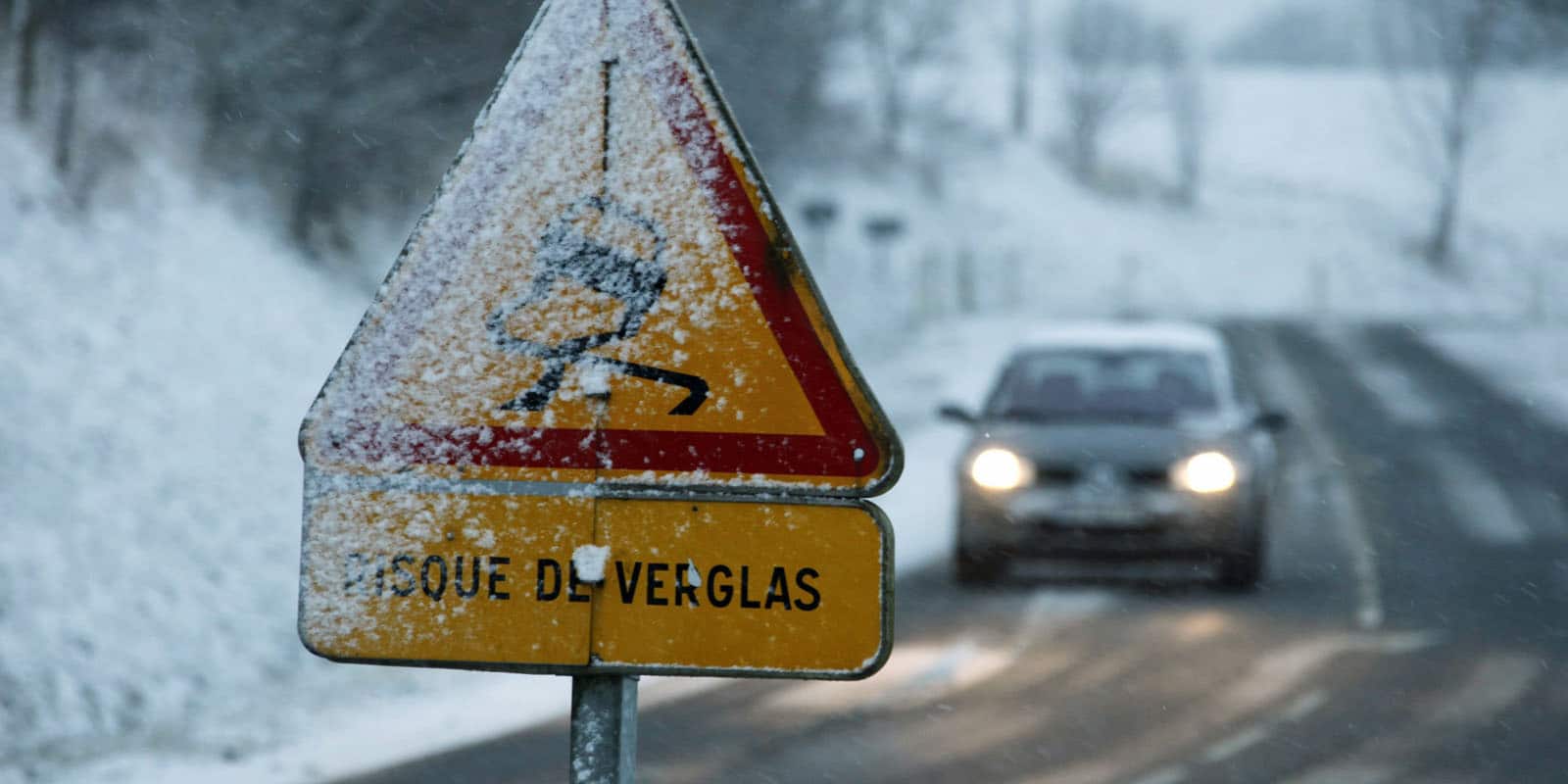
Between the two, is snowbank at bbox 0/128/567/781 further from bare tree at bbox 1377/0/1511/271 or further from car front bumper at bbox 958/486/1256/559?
bare tree at bbox 1377/0/1511/271

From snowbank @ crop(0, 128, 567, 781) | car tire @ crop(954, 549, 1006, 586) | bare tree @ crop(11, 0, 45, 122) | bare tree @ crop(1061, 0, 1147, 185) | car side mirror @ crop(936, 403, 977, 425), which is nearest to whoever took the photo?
snowbank @ crop(0, 128, 567, 781)

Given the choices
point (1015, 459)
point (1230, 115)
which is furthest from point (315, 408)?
point (1230, 115)

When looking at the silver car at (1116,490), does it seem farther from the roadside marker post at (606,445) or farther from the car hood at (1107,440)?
the roadside marker post at (606,445)

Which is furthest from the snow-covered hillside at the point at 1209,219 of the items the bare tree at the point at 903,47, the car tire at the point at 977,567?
the car tire at the point at 977,567

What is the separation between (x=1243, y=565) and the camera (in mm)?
13117

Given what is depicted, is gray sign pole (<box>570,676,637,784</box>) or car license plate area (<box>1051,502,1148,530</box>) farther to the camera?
car license plate area (<box>1051,502,1148,530</box>)

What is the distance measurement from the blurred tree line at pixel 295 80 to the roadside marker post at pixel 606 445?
520 inches

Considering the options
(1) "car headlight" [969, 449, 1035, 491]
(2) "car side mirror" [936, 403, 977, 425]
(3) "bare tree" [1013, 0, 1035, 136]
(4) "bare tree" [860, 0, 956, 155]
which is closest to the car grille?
(1) "car headlight" [969, 449, 1035, 491]

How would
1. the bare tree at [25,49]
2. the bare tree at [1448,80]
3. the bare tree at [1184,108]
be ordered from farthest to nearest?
the bare tree at [1184,108], the bare tree at [1448,80], the bare tree at [25,49]

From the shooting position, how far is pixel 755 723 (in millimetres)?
8930

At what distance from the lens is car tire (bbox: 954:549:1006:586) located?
1326cm

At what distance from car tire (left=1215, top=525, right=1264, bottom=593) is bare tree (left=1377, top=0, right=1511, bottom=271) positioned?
4455 cm

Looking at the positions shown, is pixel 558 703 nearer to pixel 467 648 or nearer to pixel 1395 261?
pixel 467 648

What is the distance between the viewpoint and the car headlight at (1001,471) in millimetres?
13148
